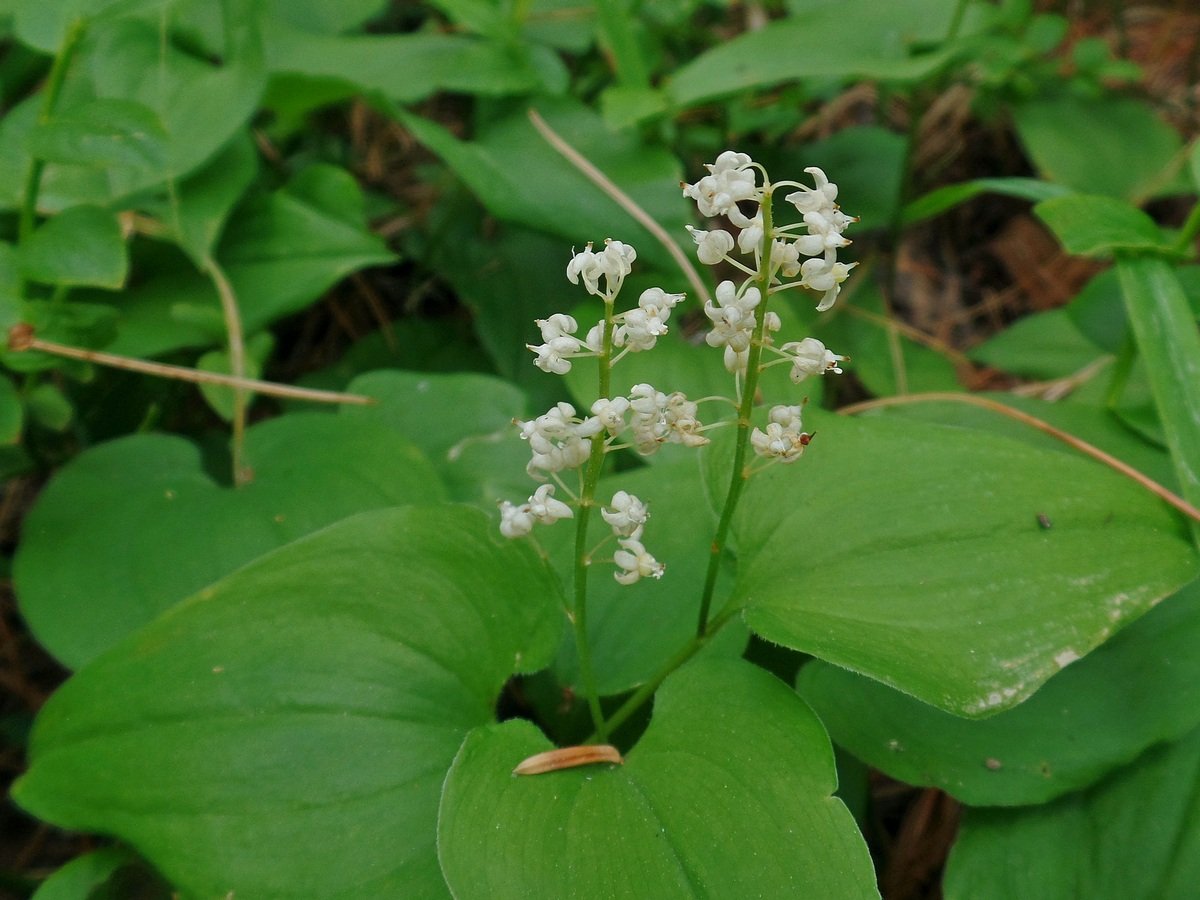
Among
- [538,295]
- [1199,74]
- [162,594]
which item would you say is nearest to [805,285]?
[162,594]

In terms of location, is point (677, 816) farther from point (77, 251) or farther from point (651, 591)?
point (77, 251)

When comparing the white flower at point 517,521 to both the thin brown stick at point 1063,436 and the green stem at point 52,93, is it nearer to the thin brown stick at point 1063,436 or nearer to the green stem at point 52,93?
the thin brown stick at point 1063,436

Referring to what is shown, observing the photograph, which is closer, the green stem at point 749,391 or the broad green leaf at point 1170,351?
the green stem at point 749,391

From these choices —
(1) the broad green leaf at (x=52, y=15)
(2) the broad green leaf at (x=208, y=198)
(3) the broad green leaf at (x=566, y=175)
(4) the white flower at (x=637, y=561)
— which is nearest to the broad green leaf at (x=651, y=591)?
(4) the white flower at (x=637, y=561)

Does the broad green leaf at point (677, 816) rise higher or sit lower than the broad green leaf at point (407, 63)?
lower

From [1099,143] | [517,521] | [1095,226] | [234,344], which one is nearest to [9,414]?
[234,344]

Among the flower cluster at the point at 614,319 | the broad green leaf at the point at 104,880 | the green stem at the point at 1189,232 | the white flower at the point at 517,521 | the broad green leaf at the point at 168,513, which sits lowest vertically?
the broad green leaf at the point at 104,880
